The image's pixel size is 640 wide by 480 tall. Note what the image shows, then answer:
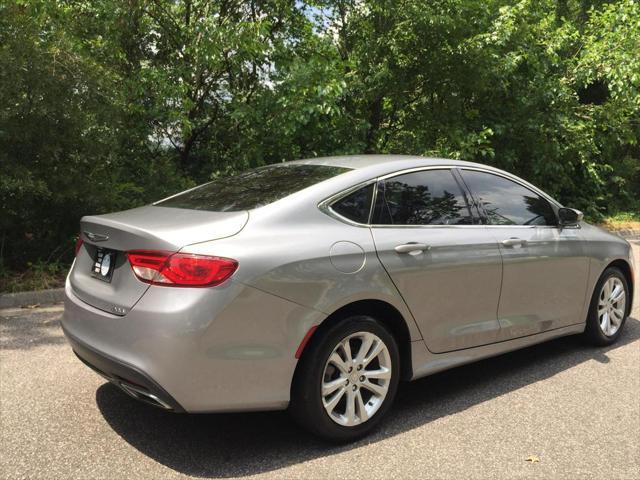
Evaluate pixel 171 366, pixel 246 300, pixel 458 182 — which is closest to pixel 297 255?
pixel 246 300

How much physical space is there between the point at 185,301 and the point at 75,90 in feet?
16.8

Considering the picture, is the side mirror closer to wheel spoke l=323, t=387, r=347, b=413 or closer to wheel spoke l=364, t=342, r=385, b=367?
wheel spoke l=364, t=342, r=385, b=367

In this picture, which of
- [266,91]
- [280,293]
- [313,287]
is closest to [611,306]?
[313,287]

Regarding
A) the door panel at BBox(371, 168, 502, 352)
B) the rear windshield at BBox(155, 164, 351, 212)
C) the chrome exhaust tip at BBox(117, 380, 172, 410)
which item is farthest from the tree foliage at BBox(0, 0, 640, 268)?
the door panel at BBox(371, 168, 502, 352)

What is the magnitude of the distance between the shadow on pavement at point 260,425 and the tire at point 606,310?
1.85ft

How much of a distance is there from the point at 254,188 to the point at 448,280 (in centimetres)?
129

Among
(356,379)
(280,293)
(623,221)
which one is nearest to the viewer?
(280,293)

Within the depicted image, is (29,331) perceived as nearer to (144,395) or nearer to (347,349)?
(144,395)

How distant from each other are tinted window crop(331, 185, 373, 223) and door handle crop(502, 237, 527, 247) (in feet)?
3.73

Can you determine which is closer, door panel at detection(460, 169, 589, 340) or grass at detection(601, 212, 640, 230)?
door panel at detection(460, 169, 589, 340)

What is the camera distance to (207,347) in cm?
276

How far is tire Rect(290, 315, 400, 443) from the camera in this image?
120 inches

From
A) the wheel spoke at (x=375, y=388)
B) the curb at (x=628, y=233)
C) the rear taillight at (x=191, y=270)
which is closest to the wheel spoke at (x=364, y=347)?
the wheel spoke at (x=375, y=388)

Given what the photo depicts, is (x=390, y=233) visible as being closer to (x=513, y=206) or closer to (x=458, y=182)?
(x=458, y=182)
